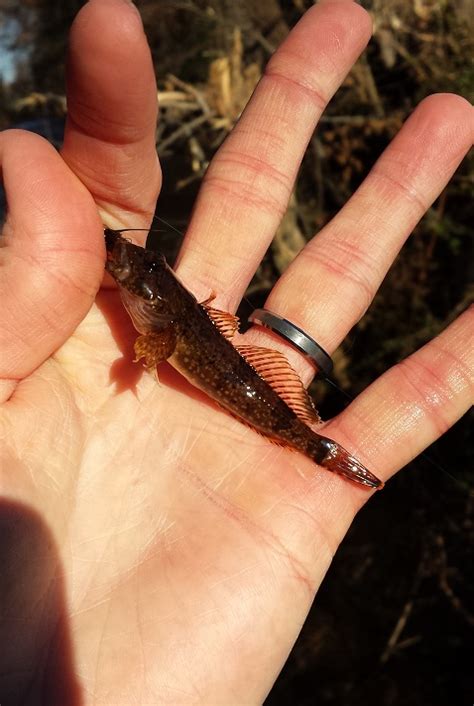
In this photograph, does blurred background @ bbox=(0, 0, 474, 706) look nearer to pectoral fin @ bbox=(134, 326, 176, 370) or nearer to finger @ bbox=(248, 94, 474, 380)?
finger @ bbox=(248, 94, 474, 380)

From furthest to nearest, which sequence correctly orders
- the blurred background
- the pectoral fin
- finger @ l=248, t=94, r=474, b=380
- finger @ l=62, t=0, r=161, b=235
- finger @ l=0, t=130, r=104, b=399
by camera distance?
the blurred background → finger @ l=248, t=94, r=474, b=380 → the pectoral fin → finger @ l=0, t=130, r=104, b=399 → finger @ l=62, t=0, r=161, b=235

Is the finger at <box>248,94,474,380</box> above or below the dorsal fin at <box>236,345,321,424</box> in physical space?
above

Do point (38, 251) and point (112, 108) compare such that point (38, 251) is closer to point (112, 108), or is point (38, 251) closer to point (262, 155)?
point (112, 108)

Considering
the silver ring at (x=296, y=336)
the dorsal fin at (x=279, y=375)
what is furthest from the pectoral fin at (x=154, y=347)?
the silver ring at (x=296, y=336)

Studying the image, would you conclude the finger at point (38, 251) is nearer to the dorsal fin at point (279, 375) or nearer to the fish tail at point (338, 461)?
the dorsal fin at point (279, 375)

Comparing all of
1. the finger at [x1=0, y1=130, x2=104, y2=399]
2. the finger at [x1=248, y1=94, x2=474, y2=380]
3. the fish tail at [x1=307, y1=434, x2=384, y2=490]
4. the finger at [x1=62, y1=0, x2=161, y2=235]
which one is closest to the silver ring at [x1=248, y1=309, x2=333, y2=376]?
the finger at [x1=248, y1=94, x2=474, y2=380]

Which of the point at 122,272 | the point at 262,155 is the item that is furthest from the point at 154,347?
the point at 262,155

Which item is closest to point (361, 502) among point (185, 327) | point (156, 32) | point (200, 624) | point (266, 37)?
point (200, 624)
